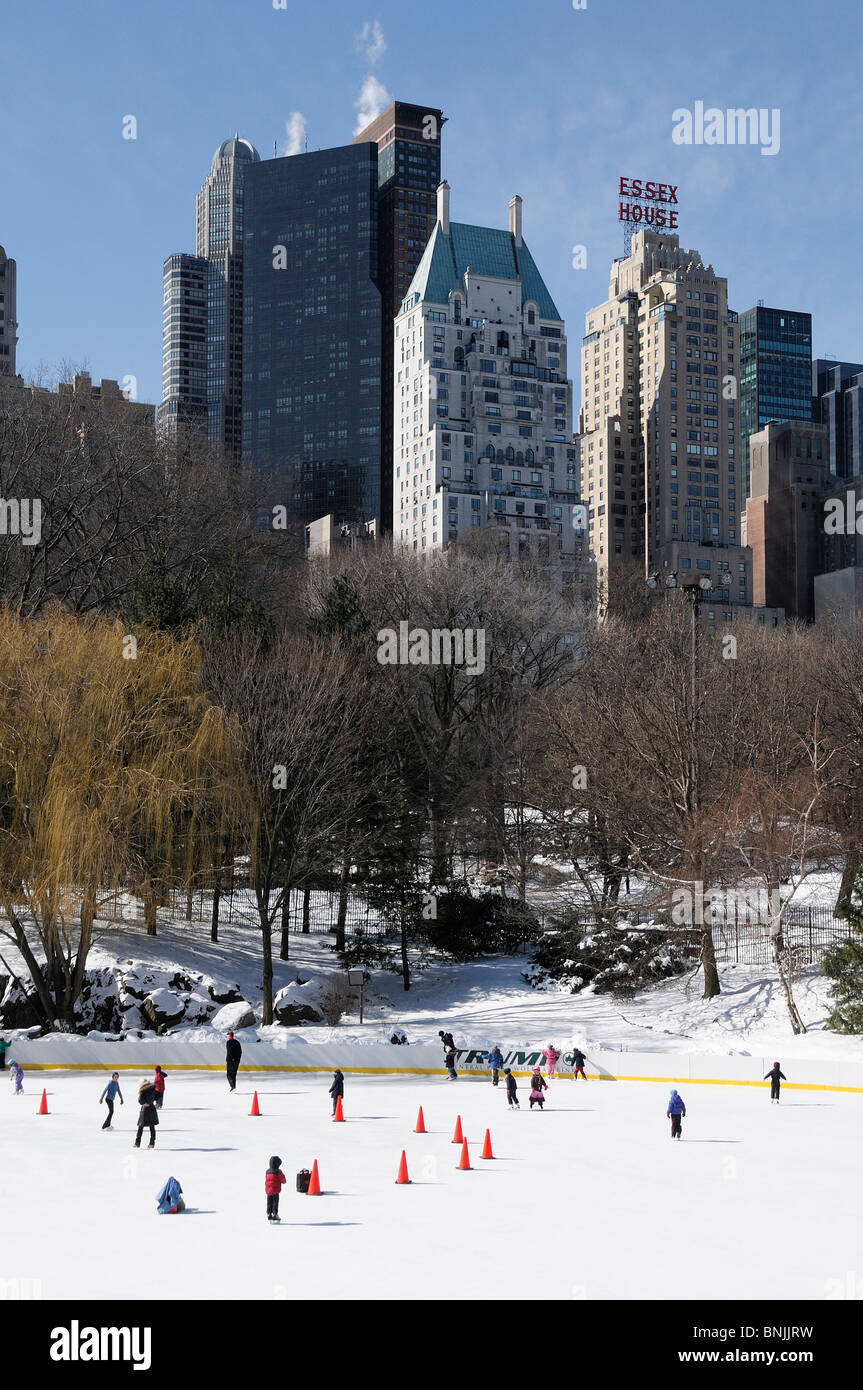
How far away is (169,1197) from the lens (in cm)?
1596

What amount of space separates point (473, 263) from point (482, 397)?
753 inches

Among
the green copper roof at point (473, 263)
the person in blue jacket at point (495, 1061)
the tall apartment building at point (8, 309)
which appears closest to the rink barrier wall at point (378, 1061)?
the person in blue jacket at point (495, 1061)

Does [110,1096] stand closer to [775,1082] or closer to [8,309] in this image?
[775,1082]

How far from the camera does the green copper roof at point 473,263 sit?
154625 millimetres

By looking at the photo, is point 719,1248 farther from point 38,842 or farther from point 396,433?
point 396,433

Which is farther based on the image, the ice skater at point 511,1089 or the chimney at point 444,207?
the chimney at point 444,207

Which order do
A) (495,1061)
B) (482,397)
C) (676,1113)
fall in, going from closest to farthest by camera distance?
(676,1113)
(495,1061)
(482,397)

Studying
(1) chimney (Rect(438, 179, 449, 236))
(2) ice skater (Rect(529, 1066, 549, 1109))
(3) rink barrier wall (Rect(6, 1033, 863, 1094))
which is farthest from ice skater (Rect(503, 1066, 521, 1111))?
(1) chimney (Rect(438, 179, 449, 236))

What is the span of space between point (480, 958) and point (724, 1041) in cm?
1223

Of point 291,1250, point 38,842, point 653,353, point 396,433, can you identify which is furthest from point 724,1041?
point 653,353

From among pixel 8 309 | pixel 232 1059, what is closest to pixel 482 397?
pixel 8 309

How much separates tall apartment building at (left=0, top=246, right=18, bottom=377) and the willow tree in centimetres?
15018

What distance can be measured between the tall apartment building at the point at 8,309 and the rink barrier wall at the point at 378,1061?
156 m

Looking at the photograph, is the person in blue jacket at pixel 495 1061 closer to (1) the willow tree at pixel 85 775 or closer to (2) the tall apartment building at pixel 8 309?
(1) the willow tree at pixel 85 775
